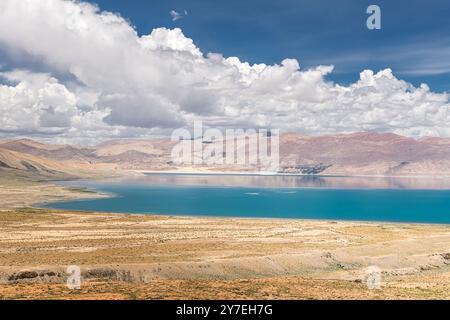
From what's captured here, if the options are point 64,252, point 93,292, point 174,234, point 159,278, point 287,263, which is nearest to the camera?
point 93,292

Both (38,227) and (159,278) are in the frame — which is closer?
(159,278)

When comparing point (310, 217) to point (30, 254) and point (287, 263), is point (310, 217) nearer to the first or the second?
point (287, 263)

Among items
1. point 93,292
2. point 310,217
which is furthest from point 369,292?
point 310,217
